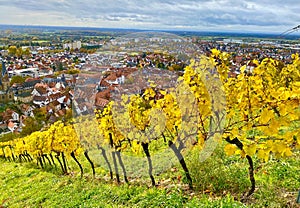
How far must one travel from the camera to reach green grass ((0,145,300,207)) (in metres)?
3.61

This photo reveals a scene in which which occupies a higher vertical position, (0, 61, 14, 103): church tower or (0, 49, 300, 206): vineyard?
(0, 49, 300, 206): vineyard

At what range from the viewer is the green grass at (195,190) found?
3.61 m

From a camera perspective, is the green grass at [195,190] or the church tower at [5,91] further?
the church tower at [5,91]

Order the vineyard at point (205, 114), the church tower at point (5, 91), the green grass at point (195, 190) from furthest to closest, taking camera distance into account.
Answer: the church tower at point (5, 91), the green grass at point (195, 190), the vineyard at point (205, 114)

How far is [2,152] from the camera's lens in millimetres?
17125

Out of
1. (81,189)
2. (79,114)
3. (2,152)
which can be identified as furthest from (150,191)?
(2,152)

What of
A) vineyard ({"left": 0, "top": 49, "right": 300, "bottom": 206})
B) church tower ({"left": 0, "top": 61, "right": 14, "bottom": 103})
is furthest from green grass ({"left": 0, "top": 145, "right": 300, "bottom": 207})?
church tower ({"left": 0, "top": 61, "right": 14, "bottom": 103})

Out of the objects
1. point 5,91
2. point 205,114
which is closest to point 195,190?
point 205,114

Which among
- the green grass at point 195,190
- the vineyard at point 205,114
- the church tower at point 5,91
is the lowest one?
the church tower at point 5,91

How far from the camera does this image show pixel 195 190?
421 centimetres

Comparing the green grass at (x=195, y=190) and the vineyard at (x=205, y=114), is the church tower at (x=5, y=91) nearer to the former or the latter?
the green grass at (x=195, y=190)

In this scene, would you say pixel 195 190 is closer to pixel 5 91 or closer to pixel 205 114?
pixel 205 114

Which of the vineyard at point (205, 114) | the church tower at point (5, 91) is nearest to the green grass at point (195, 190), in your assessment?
the vineyard at point (205, 114)

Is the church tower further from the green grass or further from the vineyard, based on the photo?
the vineyard
